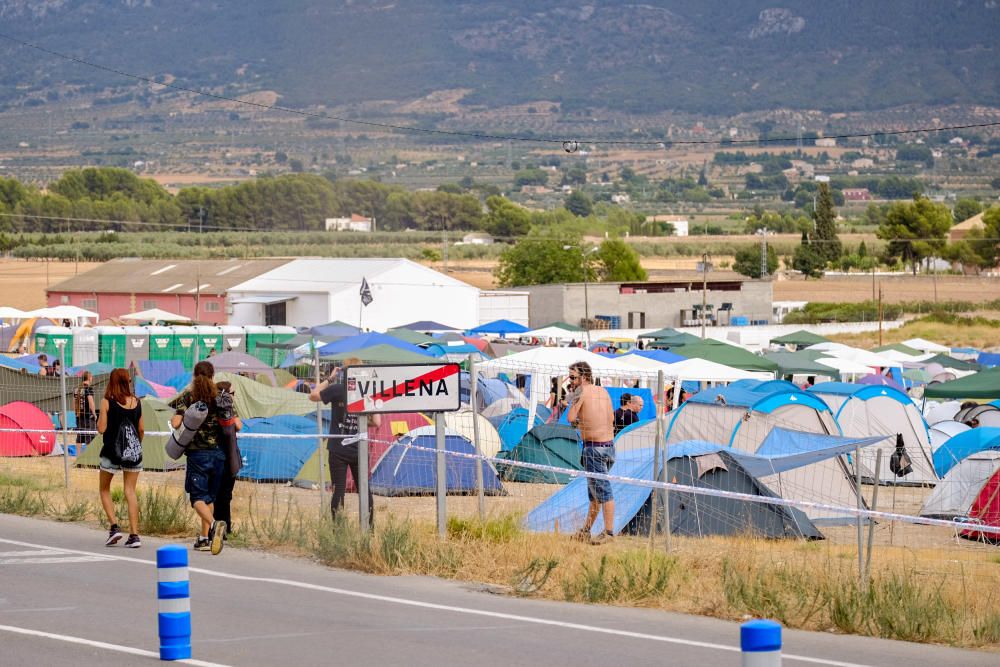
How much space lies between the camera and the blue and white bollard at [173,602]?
6.52 m

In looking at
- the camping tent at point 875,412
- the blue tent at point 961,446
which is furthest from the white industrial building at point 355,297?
the blue tent at point 961,446

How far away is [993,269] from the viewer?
108875mm

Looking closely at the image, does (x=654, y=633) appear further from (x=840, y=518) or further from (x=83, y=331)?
(x=83, y=331)

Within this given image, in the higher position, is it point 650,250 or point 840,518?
point 650,250

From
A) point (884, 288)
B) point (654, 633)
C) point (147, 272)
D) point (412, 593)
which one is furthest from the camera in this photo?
point (884, 288)

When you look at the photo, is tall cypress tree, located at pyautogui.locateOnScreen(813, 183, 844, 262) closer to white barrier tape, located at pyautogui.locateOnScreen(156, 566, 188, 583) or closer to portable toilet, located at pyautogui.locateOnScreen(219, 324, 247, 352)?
portable toilet, located at pyautogui.locateOnScreen(219, 324, 247, 352)

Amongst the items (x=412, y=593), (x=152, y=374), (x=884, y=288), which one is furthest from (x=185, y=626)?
(x=884, y=288)

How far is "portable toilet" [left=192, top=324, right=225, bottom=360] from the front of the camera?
4181cm

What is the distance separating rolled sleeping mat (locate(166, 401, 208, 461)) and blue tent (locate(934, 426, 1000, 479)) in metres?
12.4

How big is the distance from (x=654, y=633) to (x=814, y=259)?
10266cm

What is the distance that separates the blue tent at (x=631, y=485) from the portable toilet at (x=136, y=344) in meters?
27.5

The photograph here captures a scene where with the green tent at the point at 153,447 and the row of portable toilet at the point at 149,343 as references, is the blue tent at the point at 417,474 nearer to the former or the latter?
the green tent at the point at 153,447

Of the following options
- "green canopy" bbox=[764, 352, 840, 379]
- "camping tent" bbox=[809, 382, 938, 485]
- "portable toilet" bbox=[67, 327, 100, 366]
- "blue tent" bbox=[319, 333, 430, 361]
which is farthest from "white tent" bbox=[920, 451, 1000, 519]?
"portable toilet" bbox=[67, 327, 100, 366]

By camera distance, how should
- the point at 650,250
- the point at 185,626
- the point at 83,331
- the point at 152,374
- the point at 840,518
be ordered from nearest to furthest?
the point at 185,626 < the point at 840,518 < the point at 152,374 < the point at 83,331 < the point at 650,250
